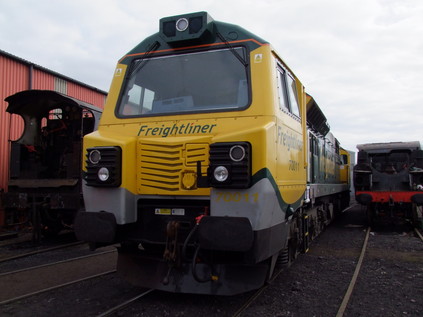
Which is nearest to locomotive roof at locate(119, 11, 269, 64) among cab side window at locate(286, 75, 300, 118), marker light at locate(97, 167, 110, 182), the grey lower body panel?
cab side window at locate(286, 75, 300, 118)

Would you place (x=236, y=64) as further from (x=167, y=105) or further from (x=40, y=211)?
(x=40, y=211)

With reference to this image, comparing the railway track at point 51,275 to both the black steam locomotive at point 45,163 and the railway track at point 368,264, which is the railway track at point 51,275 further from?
the railway track at point 368,264

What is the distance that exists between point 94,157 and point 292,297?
A: 2911 mm

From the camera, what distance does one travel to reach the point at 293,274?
5.66m

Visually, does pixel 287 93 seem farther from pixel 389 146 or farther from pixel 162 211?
pixel 389 146

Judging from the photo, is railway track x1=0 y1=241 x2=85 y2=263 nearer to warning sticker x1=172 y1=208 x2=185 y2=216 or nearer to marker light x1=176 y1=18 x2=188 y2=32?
warning sticker x1=172 y1=208 x2=185 y2=216

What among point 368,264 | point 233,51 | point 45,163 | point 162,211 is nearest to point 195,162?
point 162,211

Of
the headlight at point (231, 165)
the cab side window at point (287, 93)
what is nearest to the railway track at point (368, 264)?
the headlight at point (231, 165)

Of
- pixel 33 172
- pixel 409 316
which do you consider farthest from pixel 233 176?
pixel 33 172

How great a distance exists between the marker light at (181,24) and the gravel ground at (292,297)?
316 centimetres

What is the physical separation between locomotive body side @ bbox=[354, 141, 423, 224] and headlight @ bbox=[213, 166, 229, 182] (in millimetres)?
8960

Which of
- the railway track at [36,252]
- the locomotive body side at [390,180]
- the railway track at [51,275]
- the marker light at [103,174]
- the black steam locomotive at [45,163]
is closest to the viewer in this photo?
the marker light at [103,174]

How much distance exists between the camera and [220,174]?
11.2 ft

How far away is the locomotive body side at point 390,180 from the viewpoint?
1109cm
